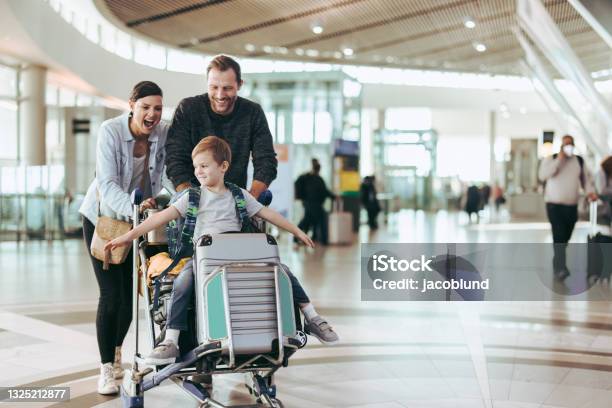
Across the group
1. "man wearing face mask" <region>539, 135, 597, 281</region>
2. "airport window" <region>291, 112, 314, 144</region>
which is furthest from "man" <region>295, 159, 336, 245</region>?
"man wearing face mask" <region>539, 135, 597, 281</region>

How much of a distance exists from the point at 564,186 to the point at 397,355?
5552 millimetres

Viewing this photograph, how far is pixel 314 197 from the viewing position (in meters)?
19.3

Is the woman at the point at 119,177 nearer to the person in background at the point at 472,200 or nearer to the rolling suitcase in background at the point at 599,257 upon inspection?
the rolling suitcase in background at the point at 599,257

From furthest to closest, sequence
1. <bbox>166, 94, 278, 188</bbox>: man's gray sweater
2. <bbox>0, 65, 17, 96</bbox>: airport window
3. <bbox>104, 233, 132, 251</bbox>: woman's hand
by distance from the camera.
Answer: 1. <bbox>0, 65, 17, 96</bbox>: airport window
2. <bbox>166, 94, 278, 188</bbox>: man's gray sweater
3. <bbox>104, 233, 132, 251</bbox>: woman's hand

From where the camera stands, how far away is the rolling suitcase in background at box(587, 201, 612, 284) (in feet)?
34.7

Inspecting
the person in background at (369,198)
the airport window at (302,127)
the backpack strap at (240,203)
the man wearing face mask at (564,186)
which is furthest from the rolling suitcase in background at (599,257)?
the person in background at (369,198)

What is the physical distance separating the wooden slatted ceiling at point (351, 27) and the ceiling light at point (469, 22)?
0.14 metres

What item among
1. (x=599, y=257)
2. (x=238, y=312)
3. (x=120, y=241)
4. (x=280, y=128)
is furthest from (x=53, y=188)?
(x=238, y=312)

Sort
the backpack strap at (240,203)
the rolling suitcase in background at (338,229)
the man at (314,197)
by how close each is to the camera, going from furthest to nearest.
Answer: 1. the rolling suitcase in background at (338,229)
2. the man at (314,197)
3. the backpack strap at (240,203)

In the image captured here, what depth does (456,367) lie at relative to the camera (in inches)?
235

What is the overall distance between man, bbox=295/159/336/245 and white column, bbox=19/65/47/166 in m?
10.3

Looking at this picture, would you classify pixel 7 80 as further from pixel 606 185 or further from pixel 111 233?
pixel 111 233

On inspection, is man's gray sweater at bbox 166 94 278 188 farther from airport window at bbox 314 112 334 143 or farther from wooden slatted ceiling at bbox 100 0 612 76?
wooden slatted ceiling at bbox 100 0 612 76

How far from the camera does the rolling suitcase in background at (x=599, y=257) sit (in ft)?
34.7
